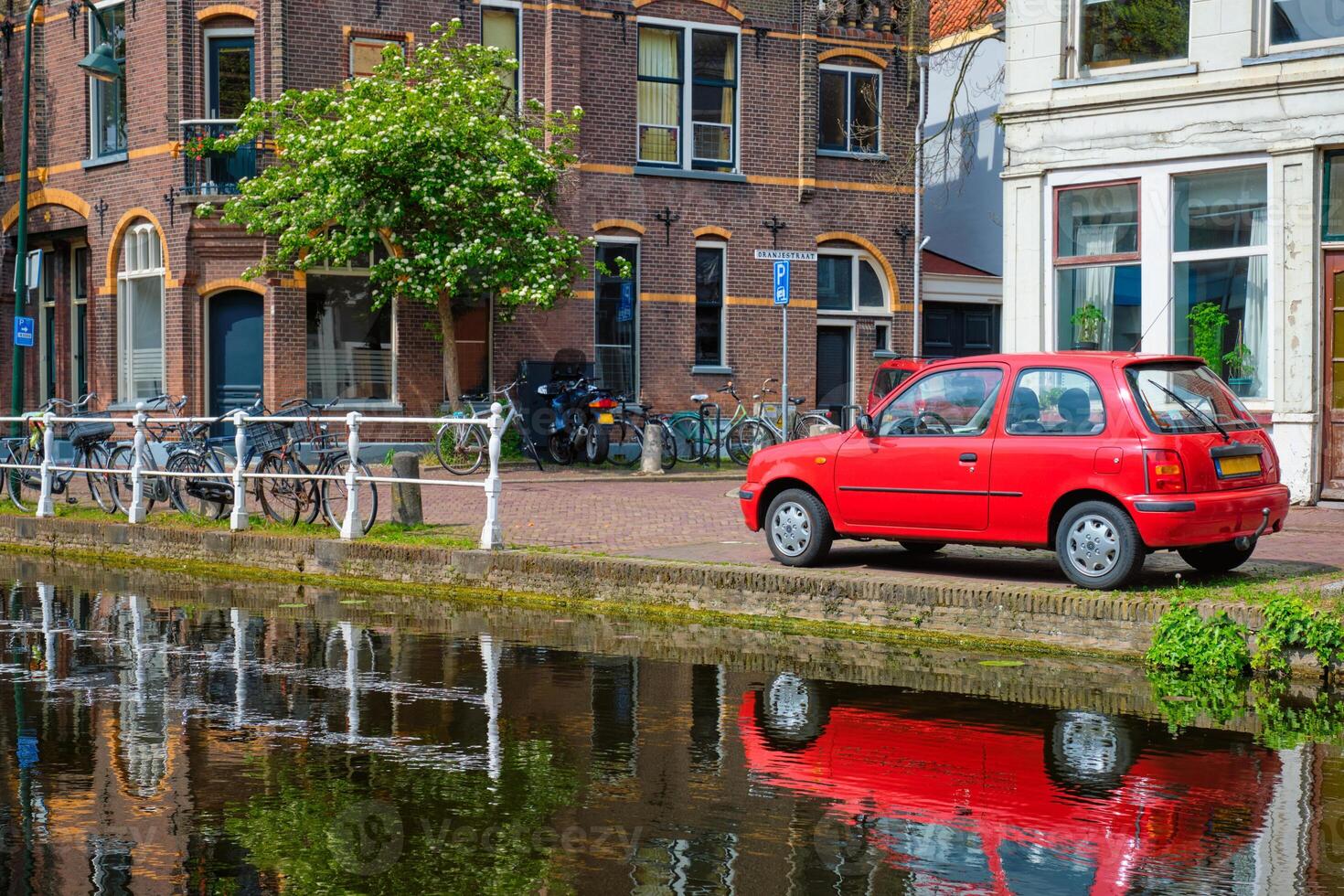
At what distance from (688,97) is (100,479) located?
14.1 meters

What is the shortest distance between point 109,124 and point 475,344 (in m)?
7.20

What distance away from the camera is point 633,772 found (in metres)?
6.37

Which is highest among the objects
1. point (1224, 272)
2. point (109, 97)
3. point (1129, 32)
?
point (109, 97)

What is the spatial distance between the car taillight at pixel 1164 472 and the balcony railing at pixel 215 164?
62.1 ft

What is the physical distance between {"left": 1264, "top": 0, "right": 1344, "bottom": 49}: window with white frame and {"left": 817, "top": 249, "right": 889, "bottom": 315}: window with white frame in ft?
46.2

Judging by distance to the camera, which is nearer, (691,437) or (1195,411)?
(1195,411)

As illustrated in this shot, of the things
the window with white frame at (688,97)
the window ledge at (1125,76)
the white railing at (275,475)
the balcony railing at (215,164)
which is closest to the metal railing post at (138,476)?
the white railing at (275,475)

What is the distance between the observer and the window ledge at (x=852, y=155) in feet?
98.1

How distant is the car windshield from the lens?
10.0 m

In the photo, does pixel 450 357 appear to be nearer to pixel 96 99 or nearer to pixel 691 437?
pixel 691 437

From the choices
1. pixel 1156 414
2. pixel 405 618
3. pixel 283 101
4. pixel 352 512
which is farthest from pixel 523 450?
pixel 1156 414

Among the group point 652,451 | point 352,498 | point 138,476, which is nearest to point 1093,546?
point 352,498

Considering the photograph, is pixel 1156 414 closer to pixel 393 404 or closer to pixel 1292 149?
pixel 1292 149

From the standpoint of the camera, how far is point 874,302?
101 feet
